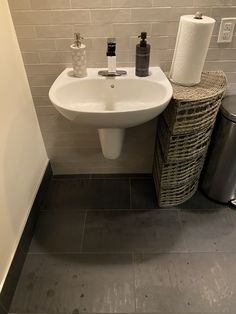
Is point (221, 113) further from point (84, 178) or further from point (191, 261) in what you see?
point (84, 178)

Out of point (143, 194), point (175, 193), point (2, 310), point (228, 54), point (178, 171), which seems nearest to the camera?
point (2, 310)

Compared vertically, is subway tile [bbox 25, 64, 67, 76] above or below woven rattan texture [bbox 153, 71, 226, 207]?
Result: above

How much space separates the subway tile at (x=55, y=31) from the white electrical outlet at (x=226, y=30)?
709 millimetres

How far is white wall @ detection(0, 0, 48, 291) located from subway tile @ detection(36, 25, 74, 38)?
0.42 ft

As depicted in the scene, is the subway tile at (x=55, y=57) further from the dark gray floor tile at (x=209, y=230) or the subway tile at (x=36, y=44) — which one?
the dark gray floor tile at (x=209, y=230)

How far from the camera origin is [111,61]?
1.13 metres

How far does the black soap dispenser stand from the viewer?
3.68 feet

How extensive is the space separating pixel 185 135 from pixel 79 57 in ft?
2.05

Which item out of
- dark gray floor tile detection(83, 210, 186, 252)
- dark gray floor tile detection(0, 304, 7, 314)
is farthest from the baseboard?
dark gray floor tile detection(83, 210, 186, 252)

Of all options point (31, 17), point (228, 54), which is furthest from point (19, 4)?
point (228, 54)

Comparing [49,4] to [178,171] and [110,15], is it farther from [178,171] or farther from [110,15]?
[178,171]

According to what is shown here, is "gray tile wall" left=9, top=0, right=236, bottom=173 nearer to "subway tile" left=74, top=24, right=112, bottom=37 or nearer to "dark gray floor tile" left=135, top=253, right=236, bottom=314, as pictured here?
"subway tile" left=74, top=24, right=112, bottom=37

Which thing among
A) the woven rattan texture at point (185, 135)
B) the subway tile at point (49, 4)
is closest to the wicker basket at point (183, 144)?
the woven rattan texture at point (185, 135)

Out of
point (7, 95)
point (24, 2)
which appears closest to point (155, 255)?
point (7, 95)
